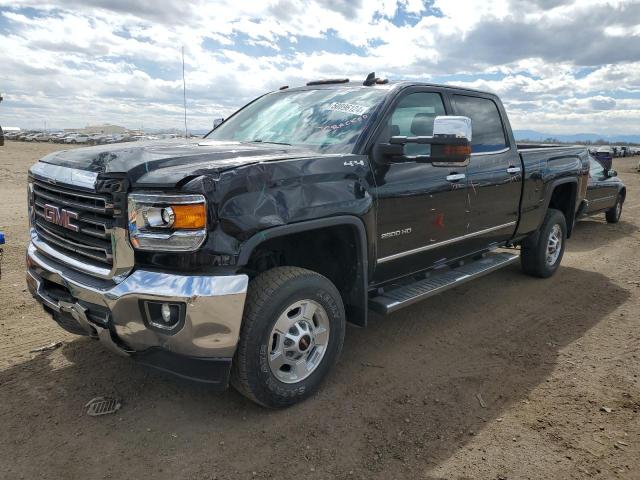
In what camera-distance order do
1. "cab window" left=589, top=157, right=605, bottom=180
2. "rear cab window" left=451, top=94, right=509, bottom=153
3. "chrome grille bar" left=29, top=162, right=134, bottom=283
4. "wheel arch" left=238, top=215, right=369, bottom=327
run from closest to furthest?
"chrome grille bar" left=29, top=162, right=134, bottom=283, "wheel arch" left=238, top=215, right=369, bottom=327, "rear cab window" left=451, top=94, right=509, bottom=153, "cab window" left=589, top=157, right=605, bottom=180

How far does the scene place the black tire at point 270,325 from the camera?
9.31ft

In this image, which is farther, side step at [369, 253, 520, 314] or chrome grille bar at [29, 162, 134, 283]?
side step at [369, 253, 520, 314]

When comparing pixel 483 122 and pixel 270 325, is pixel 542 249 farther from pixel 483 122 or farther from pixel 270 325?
pixel 270 325

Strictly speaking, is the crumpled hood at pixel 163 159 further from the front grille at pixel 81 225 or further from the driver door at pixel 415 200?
the driver door at pixel 415 200

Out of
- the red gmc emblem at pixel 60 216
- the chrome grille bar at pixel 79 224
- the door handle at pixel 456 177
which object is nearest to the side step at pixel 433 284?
the door handle at pixel 456 177

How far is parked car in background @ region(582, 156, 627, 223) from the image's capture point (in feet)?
31.2

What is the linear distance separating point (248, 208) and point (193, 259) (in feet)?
1.29

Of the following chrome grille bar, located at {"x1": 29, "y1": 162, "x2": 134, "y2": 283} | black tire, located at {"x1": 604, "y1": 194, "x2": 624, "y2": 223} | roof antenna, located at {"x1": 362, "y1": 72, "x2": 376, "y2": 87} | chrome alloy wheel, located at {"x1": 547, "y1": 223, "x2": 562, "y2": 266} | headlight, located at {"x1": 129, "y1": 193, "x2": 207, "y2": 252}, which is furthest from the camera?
black tire, located at {"x1": 604, "y1": 194, "x2": 624, "y2": 223}

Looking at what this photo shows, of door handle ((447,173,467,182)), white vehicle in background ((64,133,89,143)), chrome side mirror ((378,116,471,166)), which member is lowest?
white vehicle in background ((64,133,89,143))

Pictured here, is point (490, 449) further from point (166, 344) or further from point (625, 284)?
point (625, 284)

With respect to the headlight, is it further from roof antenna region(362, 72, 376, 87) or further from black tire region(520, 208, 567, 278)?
black tire region(520, 208, 567, 278)

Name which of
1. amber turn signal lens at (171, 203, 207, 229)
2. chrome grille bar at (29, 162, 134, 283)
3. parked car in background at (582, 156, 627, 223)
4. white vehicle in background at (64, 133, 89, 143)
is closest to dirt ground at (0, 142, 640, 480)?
chrome grille bar at (29, 162, 134, 283)

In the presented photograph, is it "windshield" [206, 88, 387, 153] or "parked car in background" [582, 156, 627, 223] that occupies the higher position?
"windshield" [206, 88, 387, 153]

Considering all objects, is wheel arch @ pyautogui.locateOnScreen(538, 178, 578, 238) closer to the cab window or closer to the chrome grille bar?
the cab window
